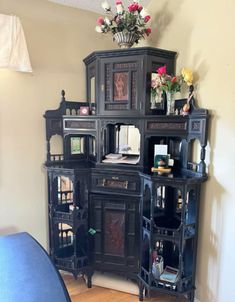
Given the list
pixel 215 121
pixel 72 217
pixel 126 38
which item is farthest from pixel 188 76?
pixel 72 217

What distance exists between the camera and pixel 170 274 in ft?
6.69

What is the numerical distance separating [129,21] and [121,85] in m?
0.51

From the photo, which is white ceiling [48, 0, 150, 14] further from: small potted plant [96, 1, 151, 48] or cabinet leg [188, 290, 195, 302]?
cabinet leg [188, 290, 195, 302]

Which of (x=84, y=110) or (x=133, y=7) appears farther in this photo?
(x=84, y=110)

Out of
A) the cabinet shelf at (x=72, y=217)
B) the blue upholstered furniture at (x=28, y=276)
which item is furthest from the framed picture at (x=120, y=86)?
the blue upholstered furniture at (x=28, y=276)

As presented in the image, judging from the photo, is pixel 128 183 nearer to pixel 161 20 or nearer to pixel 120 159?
pixel 120 159

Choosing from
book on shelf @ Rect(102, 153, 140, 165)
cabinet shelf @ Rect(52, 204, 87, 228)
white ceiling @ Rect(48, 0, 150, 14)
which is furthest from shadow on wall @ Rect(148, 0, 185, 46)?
cabinet shelf @ Rect(52, 204, 87, 228)

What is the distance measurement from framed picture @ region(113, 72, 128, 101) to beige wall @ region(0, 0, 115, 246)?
0.53m

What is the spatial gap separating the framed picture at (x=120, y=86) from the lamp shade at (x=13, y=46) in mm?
733

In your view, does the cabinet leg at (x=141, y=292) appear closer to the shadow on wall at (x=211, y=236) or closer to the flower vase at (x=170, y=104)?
the shadow on wall at (x=211, y=236)

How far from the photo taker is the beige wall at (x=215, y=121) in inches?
66.4

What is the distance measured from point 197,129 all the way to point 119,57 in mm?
865

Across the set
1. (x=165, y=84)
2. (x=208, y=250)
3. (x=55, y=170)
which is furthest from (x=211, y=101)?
(x=55, y=170)

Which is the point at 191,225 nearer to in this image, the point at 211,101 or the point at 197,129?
the point at 197,129
